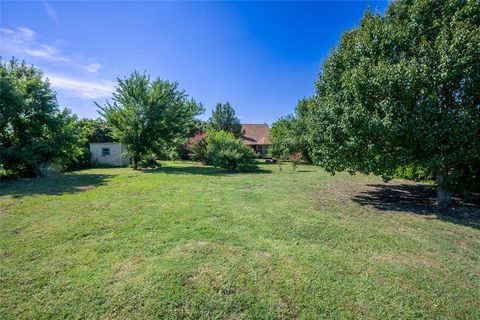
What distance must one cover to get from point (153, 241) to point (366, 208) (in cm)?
604

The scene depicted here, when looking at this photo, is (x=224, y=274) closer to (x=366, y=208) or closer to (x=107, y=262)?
(x=107, y=262)

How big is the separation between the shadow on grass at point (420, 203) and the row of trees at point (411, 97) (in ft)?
2.11

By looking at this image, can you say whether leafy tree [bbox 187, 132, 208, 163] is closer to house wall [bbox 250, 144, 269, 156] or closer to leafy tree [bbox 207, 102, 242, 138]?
leafy tree [bbox 207, 102, 242, 138]

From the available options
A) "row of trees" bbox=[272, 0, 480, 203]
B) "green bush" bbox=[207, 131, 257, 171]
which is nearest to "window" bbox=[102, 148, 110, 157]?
"green bush" bbox=[207, 131, 257, 171]

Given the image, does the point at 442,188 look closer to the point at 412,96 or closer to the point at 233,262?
the point at 412,96

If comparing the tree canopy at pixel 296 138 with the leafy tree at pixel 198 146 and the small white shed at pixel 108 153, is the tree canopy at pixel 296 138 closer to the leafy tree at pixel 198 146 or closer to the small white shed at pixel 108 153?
the leafy tree at pixel 198 146

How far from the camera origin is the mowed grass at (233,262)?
105 inches

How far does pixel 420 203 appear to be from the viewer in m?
7.76

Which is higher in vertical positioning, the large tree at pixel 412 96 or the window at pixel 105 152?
the large tree at pixel 412 96

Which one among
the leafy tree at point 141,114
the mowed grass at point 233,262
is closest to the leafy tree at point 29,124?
the leafy tree at point 141,114

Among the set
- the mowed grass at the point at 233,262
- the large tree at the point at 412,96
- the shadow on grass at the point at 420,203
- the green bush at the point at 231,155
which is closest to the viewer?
the mowed grass at the point at 233,262

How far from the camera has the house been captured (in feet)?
126

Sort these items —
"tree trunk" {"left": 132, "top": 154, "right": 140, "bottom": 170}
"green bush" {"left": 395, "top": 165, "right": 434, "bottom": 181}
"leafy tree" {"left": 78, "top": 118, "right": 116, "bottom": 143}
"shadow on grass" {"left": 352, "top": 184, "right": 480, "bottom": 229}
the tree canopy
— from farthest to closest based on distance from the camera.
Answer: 1. "leafy tree" {"left": 78, "top": 118, "right": 116, "bottom": 143}
2. the tree canopy
3. "tree trunk" {"left": 132, "top": 154, "right": 140, "bottom": 170}
4. "green bush" {"left": 395, "top": 165, "right": 434, "bottom": 181}
5. "shadow on grass" {"left": 352, "top": 184, "right": 480, "bottom": 229}

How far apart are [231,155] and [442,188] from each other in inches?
464
